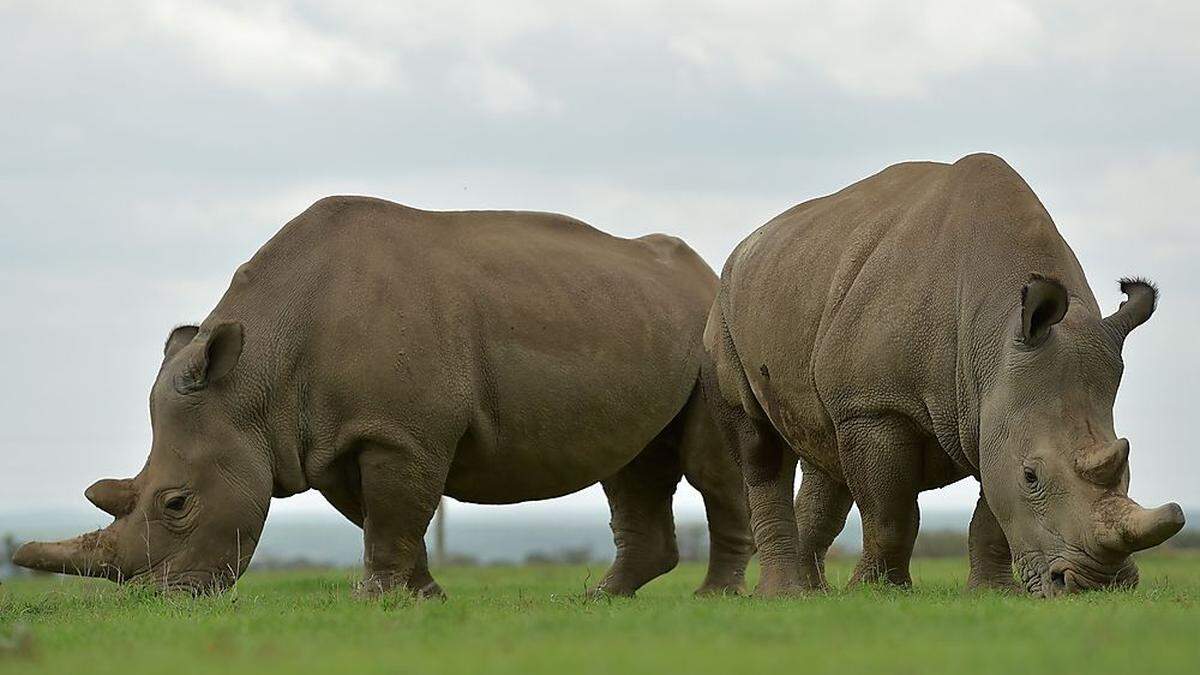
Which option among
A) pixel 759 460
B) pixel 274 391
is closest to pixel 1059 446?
pixel 759 460

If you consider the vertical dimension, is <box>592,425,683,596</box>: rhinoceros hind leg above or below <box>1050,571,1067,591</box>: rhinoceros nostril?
above

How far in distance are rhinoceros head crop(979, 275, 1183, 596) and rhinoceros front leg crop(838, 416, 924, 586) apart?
0.83 m

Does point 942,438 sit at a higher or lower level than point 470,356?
lower

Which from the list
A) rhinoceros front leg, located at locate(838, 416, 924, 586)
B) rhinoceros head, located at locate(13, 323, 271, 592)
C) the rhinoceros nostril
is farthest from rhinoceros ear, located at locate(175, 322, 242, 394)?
the rhinoceros nostril

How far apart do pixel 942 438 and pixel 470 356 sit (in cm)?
340

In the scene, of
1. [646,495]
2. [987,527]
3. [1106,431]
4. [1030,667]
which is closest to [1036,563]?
[1106,431]

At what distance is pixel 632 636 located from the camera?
7.56 meters

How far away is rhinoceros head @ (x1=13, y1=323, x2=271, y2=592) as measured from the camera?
476 inches

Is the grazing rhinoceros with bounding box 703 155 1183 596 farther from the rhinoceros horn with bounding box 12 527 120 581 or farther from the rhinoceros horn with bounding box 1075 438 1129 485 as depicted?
the rhinoceros horn with bounding box 12 527 120 581

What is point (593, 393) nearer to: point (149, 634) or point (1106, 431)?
point (1106, 431)

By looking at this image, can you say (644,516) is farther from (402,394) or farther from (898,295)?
(898,295)

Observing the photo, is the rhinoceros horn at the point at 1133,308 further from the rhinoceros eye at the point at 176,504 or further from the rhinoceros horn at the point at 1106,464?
the rhinoceros eye at the point at 176,504

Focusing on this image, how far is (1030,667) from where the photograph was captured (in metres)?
6.08

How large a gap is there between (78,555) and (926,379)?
209 inches
